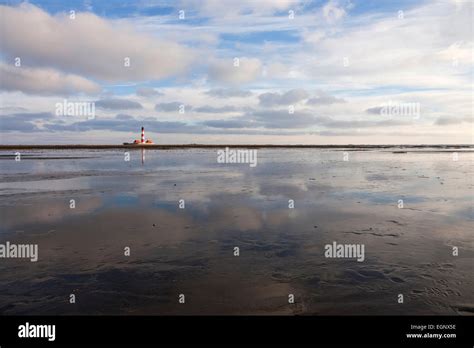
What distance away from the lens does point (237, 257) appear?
8.21 m

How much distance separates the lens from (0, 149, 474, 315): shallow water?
5984mm

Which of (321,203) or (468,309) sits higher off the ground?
(321,203)

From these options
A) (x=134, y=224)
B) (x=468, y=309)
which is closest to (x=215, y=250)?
(x=134, y=224)

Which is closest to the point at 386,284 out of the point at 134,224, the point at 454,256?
the point at 454,256

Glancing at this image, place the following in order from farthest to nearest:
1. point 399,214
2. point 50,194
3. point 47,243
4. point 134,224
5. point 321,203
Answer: point 50,194 → point 321,203 → point 399,214 → point 134,224 → point 47,243

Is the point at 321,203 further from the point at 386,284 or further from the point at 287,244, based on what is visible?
the point at 386,284

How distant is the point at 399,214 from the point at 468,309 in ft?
24.3

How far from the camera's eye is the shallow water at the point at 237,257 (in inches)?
236

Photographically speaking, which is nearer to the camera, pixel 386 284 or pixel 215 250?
pixel 386 284

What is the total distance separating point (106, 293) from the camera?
6305 mm

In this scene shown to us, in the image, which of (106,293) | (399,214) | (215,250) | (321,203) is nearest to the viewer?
(106,293)
